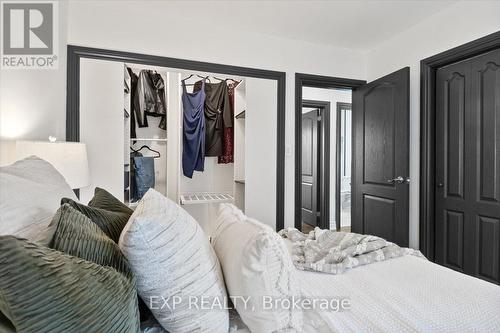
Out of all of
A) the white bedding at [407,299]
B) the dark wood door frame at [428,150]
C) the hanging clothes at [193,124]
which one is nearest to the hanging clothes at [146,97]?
the hanging clothes at [193,124]

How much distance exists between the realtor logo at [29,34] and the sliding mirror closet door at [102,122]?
260 millimetres

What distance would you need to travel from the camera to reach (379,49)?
3.21 metres

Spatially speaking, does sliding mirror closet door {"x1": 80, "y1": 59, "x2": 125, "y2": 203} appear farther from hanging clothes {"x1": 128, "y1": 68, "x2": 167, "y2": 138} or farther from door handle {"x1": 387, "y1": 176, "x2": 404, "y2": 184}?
door handle {"x1": 387, "y1": 176, "x2": 404, "y2": 184}

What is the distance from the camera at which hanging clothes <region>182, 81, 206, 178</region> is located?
325cm

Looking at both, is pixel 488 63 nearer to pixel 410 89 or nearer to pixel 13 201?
pixel 410 89

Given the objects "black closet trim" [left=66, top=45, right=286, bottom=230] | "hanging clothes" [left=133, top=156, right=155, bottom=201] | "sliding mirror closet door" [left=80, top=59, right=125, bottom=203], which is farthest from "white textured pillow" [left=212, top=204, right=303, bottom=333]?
"hanging clothes" [left=133, top=156, right=155, bottom=201]

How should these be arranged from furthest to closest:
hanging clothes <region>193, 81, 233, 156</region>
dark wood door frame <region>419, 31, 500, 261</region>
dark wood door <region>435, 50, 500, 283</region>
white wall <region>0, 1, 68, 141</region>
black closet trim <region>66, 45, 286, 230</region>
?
1. hanging clothes <region>193, 81, 233, 156</region>
2. dark wood door frame <region>419, 31, 500, 261</region>
3. black closet trim <region>66, 45, 286, 230</region>
4. dark wood door <region>435, 50, 500, 283</region>
5. white wall <region>0, 1, 68, 141</region>

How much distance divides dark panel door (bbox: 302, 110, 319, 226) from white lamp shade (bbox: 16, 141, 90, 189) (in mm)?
3568

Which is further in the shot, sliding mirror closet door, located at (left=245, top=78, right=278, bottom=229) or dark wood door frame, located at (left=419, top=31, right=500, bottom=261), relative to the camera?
sliding mirror closet door, located at (left=245, top=78, right=278, bottom=229)

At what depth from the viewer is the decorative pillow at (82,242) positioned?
2.08ft

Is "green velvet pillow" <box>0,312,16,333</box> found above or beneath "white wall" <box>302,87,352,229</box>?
beneath

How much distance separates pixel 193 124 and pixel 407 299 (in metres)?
2.71

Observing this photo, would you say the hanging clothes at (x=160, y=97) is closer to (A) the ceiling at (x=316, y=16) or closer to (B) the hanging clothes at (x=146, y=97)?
(B) the hanging clothes at (x=146, y=97)

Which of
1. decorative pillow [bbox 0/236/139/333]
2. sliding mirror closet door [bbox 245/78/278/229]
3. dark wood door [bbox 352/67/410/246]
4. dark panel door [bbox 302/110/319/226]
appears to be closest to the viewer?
decorative pillow [bbox 0/236/139/333]
